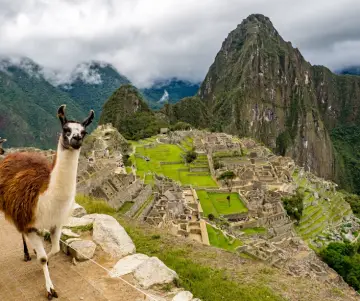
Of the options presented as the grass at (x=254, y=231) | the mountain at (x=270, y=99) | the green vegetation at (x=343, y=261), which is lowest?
the green vegetation at (x=343, y=261)

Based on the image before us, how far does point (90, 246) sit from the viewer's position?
380cm

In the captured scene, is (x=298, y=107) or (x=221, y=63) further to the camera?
(x=221, y=63)

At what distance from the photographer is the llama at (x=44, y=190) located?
8.97 ft

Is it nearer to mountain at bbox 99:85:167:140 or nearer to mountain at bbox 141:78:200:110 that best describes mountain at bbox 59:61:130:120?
mountain at bbox 99:85:167:140

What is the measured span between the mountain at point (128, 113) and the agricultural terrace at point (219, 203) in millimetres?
33492

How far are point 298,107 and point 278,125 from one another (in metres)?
9.30

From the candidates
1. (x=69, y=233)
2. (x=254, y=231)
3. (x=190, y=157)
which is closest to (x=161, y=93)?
(x=190, y=157)

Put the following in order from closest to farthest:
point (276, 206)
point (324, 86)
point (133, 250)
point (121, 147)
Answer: point (133, 250) → point (276, 206) → point (121, 147) → point (324, 86)

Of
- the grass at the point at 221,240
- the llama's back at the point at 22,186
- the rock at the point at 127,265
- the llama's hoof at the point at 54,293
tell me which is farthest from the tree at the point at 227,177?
the llama's hoof at the point at 54,293

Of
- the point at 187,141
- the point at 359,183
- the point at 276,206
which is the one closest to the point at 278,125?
the point at 359,183

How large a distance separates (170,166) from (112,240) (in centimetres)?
2529

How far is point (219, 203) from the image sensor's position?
20656 millimetres

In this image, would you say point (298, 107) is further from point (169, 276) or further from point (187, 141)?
point (169, 276)

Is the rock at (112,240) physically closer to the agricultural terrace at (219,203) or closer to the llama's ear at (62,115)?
the llama's ear at (62,115)
